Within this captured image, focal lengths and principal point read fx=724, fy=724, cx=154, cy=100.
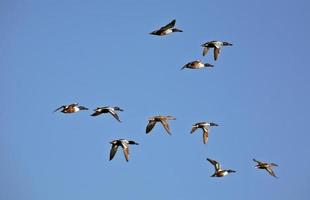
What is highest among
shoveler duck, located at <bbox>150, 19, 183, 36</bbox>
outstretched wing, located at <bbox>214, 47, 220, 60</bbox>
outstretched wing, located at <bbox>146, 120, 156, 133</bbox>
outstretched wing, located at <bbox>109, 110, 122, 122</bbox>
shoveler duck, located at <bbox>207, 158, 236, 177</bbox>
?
shoveler duck, located at <bbox>150, 19, 183, 36</bbox>

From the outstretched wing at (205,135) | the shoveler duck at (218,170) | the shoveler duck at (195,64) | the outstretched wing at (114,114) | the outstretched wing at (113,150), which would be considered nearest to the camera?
the outstretched wing at (114,114)

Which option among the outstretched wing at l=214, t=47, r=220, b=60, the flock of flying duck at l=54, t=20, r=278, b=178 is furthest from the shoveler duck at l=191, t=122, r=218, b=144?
the outstretched wing at l=214, t=47, r=220, b=60

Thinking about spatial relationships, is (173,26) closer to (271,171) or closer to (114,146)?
(114,146)

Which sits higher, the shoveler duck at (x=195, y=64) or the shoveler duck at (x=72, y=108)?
the shoveler duck at (x=195, y=64)

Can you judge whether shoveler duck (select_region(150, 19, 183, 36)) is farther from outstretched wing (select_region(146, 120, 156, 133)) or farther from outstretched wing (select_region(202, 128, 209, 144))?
outstretched wing (select_region(202, 128, 209, 144))

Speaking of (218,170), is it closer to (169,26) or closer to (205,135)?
(205,135)

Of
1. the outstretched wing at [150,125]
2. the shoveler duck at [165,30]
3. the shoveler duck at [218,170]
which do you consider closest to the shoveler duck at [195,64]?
the shoveler duck at [165,30]

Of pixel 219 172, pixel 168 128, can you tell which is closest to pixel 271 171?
pixel 219 172

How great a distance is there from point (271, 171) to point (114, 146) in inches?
562

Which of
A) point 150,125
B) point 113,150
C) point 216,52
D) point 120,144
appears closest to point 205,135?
point 150,125

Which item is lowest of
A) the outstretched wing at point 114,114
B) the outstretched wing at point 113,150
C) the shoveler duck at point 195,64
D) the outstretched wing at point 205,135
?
the outstretched wing at point 113,150

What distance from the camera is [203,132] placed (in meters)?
63.8

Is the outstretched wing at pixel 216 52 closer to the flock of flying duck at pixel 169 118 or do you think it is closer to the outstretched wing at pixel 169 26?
the flock of flying duck at pixel 169 118

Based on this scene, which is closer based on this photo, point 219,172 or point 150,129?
point 150,129
